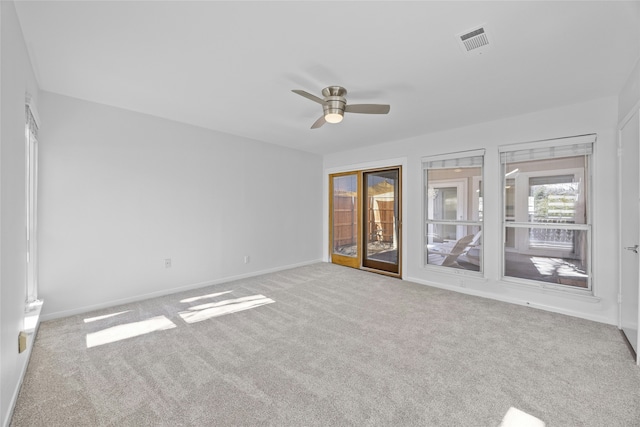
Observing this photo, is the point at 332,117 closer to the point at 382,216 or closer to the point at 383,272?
the point at 382,216

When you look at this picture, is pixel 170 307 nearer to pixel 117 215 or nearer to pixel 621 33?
pixel 117 215

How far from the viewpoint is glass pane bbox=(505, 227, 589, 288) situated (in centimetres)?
329

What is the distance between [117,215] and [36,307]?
3.91 ft

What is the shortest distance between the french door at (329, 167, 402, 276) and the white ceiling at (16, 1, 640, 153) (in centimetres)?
211

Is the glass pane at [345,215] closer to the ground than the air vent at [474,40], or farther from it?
closer to the ground

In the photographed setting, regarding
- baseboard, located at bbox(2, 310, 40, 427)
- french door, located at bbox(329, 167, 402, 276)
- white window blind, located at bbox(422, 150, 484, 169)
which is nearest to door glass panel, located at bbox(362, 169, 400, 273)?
french door, located at bbox(329, 167, 402, 276)

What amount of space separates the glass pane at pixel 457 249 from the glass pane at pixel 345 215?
65.1 inches

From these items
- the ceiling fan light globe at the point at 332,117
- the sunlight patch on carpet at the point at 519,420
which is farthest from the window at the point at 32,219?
the sunlight patch on carpet at the point at 519,420

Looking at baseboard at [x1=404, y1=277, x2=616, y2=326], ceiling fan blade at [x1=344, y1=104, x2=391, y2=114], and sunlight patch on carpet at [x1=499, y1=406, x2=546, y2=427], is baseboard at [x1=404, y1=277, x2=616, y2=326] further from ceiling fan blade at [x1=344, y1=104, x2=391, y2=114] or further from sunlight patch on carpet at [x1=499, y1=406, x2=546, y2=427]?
ceiling fan blade at [x1=344, y1=104, x2=391, y2=114]

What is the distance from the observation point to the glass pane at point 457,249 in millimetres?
4074

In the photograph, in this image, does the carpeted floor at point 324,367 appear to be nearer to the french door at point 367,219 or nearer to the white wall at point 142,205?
the white wall at point 142,205

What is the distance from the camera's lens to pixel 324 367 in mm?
2146

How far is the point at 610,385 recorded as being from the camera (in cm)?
195

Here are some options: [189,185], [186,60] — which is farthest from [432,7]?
[189,185]
